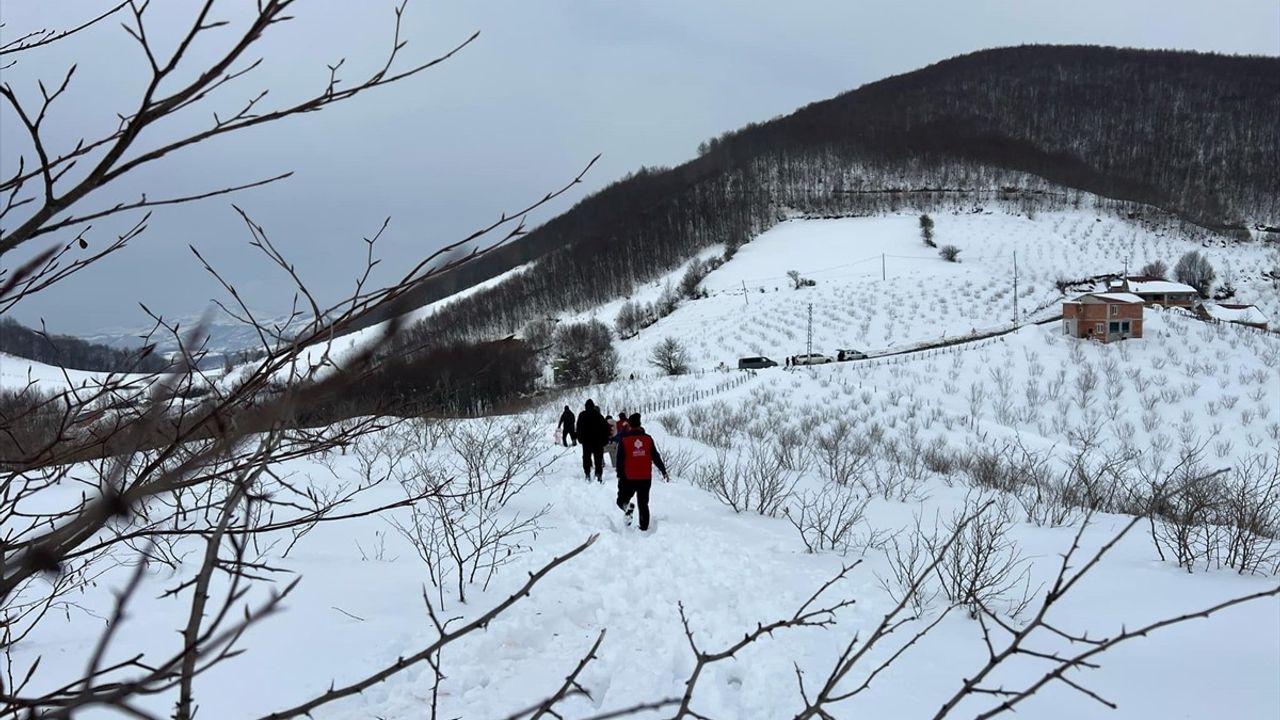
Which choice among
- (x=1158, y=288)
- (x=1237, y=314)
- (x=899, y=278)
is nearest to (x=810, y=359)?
(x=899, y=278)

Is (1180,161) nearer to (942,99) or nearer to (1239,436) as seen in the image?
(942,99)

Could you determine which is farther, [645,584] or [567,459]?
[567,459]

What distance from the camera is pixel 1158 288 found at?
4403 centimetres

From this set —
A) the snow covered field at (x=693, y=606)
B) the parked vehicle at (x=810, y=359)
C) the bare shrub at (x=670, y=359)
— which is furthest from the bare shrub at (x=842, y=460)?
the bare shrub at (x=670, y=359)

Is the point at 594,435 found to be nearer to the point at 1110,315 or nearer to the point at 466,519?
the point at 466,519

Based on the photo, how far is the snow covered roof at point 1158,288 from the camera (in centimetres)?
4369

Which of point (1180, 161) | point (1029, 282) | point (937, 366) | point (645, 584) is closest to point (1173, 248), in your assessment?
point (1029, 282)

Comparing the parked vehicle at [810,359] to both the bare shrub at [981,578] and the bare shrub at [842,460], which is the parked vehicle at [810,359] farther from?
the bare shrub at [981,578]

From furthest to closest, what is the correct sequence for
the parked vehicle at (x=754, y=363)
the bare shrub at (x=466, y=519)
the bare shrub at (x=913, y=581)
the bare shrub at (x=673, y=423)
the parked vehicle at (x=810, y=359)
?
the parked vehicle at (x=754, y=363) → the parked vehicle at (x=810, y=359) → the bare shrub at (x=673, y=423) → the bare shrub at (x=466, y=519) → the bare shrub at (x=913, y=581)

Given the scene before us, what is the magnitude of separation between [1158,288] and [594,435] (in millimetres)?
49998

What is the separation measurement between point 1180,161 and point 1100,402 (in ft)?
306

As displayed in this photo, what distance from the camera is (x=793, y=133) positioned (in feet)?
355

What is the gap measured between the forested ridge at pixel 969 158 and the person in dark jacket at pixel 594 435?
46.9 meters

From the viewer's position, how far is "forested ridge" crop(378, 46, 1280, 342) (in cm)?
7681
